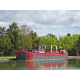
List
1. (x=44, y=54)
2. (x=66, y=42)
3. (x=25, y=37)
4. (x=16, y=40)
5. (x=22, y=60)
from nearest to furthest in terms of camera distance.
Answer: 1. (x=22, y=60)
2. (x=44, y=54)
3. (x=16, y=40)
4. (x=25, y=37)
5. (x=66, y=42)

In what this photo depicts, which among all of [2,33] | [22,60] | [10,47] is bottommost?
[22,60]

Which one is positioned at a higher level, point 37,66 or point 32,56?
point 32,56

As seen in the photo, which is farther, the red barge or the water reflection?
the red barge

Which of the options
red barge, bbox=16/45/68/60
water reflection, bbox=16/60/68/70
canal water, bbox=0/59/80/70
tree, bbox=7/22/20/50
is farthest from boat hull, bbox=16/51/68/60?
tree, bbox=7/22/20/50

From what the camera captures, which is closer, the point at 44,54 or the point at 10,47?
the point at 44,54

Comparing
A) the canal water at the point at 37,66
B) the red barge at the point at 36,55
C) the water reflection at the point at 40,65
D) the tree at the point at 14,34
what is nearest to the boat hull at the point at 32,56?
the red barge at the point at 36,55

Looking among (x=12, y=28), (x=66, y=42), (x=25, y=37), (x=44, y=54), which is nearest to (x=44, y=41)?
(x=66, y=42)

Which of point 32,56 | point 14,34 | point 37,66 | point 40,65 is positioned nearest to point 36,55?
point 32,56

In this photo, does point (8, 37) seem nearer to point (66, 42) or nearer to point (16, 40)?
point (16, 40)

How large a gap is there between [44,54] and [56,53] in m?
4.27

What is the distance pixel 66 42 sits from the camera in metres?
63.7

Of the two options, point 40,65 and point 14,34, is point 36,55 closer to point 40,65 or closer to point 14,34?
point 40,65

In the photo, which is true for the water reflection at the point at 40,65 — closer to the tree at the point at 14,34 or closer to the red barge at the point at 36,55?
the red barge at the point at 36,55

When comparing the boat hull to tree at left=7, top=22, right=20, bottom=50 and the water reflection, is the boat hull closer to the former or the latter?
the water reflection
